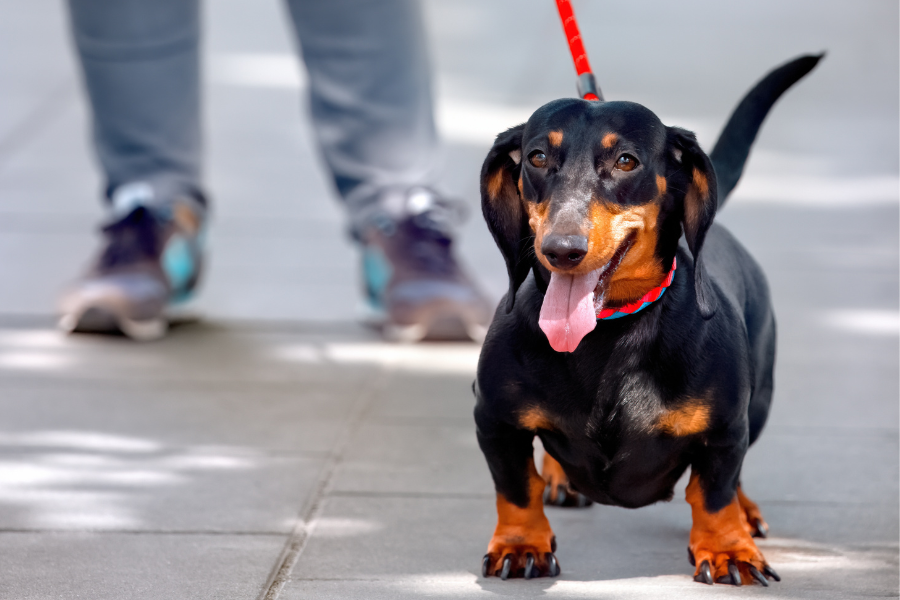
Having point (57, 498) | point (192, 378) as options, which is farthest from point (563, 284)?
point (192, 378)

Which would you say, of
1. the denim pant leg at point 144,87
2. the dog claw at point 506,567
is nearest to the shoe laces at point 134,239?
the denim pant leg at point 144,87

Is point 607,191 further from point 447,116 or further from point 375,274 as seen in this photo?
point 447,116

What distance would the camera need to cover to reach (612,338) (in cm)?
231

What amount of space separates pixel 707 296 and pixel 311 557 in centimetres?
97

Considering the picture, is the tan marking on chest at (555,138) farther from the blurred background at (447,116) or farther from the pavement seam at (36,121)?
the pavement seam at (36,121)

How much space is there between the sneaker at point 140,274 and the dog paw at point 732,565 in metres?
2.40

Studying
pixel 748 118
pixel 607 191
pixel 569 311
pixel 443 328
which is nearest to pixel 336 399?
pixel 443 328

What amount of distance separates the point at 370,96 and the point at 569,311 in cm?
242

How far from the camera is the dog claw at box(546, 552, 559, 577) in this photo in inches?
95.7

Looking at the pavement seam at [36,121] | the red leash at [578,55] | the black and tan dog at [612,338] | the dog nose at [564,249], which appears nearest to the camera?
the dog nose at [564,249]

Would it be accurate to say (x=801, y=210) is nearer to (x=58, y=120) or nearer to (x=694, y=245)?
(x=694, y=245)

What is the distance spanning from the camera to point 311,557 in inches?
101

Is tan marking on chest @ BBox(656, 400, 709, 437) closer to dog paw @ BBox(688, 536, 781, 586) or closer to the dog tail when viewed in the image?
dog paw @ BBox(688, 536, 781, 586)

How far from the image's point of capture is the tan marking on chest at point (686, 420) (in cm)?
226
